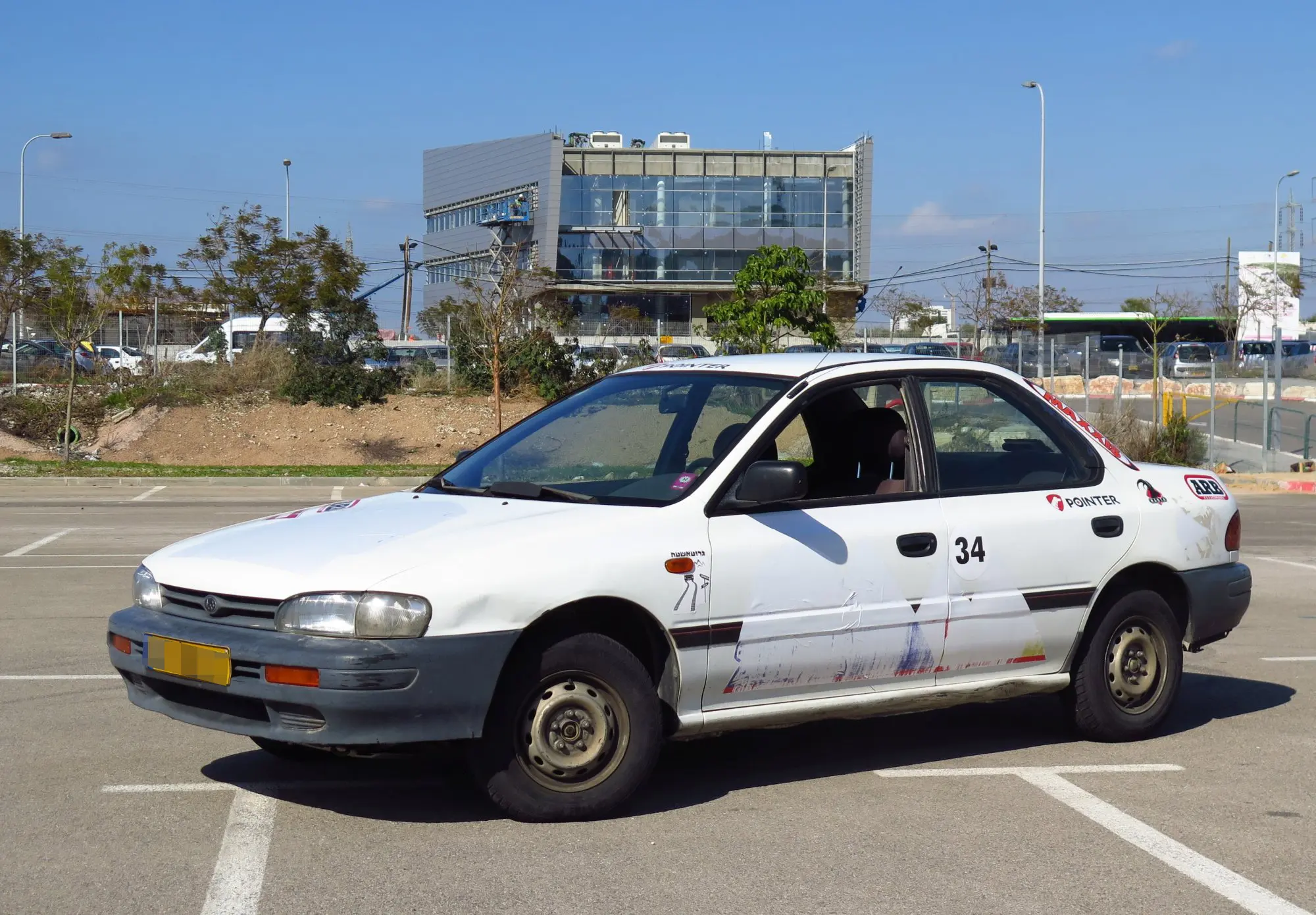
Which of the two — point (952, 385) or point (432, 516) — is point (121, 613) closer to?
point (432, 516)

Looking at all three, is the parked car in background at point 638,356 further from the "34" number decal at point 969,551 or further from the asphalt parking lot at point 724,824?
the "34" number decal at point 969,551

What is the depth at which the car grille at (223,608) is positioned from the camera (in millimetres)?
4957

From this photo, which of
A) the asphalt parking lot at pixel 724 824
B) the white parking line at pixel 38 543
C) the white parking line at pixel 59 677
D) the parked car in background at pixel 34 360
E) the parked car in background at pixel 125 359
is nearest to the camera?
the asphalt parking lot at pixel 724 824

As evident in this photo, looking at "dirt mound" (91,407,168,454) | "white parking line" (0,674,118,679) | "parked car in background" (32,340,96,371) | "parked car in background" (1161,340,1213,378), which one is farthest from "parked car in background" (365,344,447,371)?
"white parking line" (0,674,118,679)

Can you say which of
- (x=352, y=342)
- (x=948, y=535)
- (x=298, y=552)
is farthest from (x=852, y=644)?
(x=352, y=342)

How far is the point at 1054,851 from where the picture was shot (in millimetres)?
5004

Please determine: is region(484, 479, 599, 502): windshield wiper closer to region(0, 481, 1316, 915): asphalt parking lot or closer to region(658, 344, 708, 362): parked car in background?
region(0, 481, 1316, 915): asphalt parking lot

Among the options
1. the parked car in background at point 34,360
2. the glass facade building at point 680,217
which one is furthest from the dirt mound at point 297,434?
the glass facade building at point 680,217

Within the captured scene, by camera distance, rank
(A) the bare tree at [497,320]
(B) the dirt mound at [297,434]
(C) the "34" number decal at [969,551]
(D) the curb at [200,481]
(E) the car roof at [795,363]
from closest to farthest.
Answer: (C) the "34" number decal at [969,551] → (E) the car roof at [795,363] → (D) the curb at [200,481] → (B) the dirt mound at [297,434] → (A) the bare tree at [497,320]

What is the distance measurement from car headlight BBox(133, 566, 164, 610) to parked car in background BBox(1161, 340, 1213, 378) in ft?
146

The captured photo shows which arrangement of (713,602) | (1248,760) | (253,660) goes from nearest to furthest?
(253,660)
(713,602)
(1248,760)

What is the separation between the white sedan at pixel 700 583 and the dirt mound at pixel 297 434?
23.0 m

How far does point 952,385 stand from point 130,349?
43.9 m

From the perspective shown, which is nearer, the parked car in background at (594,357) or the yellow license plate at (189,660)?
the yellow license plate at (189,660)
